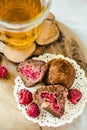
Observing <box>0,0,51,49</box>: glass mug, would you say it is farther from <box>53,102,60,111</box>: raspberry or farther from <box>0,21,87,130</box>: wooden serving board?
<box>53,102,60,111</box>: raspberry

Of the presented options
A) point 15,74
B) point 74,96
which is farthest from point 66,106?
point 15,74

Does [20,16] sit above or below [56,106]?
above

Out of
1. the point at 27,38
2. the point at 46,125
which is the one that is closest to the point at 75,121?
the point at 46,125

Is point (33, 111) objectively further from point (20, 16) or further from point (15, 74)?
point (20, 16)

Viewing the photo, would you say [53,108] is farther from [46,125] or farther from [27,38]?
[27,38]

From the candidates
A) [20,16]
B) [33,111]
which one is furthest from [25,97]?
[20,16]
